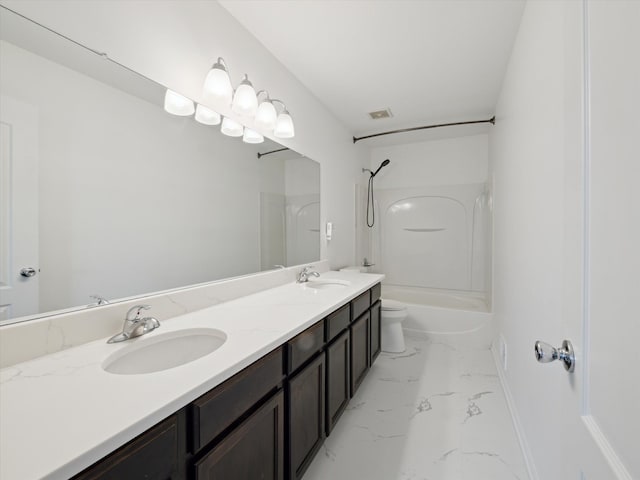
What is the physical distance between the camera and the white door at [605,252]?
0.41m

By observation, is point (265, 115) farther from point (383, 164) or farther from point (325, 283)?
point (383, 164)

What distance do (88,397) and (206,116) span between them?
1322 mm

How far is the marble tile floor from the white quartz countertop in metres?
0.92

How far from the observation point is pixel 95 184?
105cm

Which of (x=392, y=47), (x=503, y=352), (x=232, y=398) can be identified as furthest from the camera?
(x=503, y=352)

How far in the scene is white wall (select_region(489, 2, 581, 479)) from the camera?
100 cm

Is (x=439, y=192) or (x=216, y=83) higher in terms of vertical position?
(x=216, y=83)

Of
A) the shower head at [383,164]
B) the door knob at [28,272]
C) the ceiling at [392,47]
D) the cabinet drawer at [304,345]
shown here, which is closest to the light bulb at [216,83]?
the ceiling at [392,47]

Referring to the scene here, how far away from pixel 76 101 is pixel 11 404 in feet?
3.11

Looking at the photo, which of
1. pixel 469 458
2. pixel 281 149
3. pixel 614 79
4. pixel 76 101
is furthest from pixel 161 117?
pixel 469 458

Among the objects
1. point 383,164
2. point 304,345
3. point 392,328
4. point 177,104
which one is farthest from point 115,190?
point 383,164

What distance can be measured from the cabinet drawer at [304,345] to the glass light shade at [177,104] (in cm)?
118

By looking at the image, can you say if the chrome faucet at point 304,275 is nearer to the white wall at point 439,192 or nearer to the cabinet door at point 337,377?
the cabinet door at point 337,377

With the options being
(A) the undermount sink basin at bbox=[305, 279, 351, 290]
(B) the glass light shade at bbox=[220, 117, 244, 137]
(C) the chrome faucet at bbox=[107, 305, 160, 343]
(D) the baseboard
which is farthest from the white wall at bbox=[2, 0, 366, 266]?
(D) the baseboard
